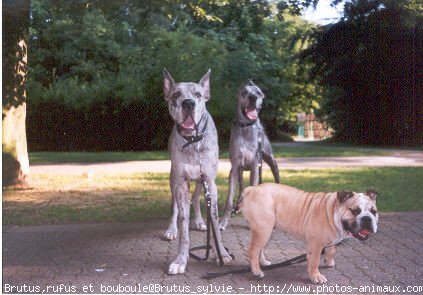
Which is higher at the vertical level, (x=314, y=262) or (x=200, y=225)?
(x=314, y=262)

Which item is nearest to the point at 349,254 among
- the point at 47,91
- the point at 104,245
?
→ the point at 104,245

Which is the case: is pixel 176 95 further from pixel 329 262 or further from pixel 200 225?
pixel 200 225

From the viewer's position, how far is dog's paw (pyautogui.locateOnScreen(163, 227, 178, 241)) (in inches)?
259

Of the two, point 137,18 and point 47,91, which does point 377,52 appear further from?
point 47,91

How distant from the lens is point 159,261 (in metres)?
5.52

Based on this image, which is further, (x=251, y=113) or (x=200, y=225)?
(x=200, y=225)

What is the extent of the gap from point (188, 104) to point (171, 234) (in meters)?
2.62

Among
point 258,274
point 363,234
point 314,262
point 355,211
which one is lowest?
point 258,274

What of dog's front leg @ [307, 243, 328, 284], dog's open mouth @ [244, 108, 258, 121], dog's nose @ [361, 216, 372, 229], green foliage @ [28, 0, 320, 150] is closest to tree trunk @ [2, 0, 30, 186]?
dog's open mouth @ [244, 108, 258, 121]

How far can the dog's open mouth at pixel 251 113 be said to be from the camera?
20.7ft

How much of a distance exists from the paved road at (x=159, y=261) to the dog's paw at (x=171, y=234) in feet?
0.29

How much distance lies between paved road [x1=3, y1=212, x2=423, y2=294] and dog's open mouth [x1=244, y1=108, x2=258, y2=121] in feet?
4.75

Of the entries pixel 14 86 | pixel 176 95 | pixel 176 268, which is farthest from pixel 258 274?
pixel 14 86

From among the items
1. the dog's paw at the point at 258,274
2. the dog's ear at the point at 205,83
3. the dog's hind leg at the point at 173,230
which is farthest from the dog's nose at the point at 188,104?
the dog's hind leg at the point at 173,230
